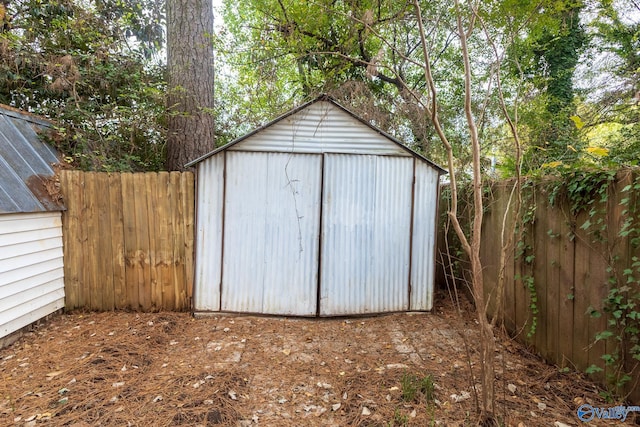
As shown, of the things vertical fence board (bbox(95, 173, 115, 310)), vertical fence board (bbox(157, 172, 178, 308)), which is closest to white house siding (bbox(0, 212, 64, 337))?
vertical fence board (bbox(95, 173, 115, 310))

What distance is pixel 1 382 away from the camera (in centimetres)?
269

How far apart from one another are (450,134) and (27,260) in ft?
26.1

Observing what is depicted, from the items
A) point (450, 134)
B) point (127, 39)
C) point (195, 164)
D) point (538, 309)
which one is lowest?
point (538, 309)

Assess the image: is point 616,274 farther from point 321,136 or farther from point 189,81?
point 189,81

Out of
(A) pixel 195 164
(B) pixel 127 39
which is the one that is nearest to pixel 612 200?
(A) pixel 195 164

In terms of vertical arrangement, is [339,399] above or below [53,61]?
below

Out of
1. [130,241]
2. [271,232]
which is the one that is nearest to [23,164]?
[130,241]

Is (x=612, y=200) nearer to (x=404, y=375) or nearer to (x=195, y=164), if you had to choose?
(x=404, y=375)

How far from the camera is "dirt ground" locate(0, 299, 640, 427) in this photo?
7.48ft

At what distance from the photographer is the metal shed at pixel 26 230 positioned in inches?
127

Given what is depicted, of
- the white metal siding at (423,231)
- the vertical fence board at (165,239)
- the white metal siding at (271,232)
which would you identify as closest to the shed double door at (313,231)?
the white metal siding at (271,232)

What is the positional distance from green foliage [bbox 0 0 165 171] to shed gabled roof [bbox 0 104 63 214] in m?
0.30

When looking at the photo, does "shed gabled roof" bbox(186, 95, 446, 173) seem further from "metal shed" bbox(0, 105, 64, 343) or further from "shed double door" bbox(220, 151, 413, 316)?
"metal shed" bbox(0, 105, 64, 343)

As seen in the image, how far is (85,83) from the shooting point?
16.2ft
